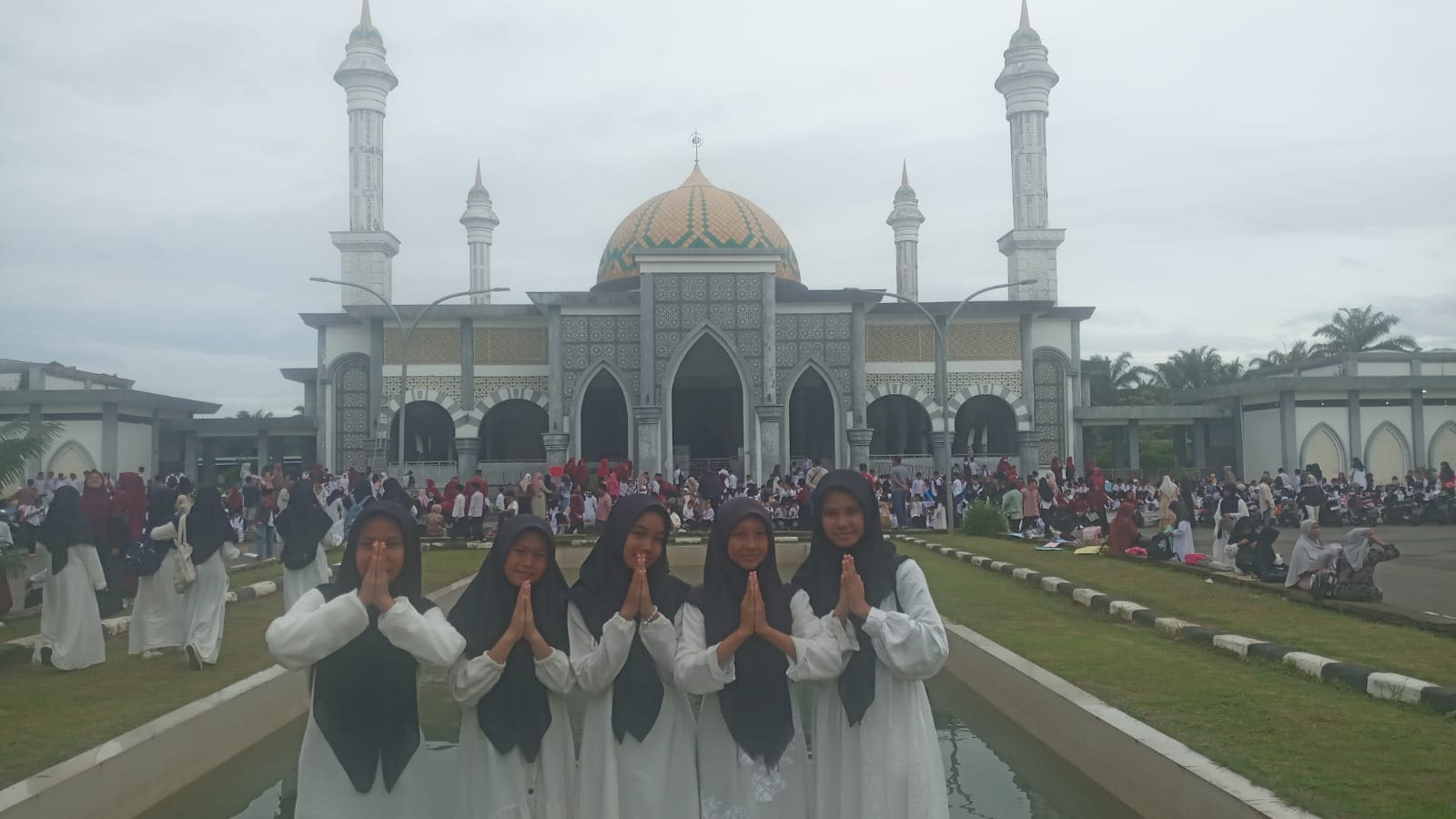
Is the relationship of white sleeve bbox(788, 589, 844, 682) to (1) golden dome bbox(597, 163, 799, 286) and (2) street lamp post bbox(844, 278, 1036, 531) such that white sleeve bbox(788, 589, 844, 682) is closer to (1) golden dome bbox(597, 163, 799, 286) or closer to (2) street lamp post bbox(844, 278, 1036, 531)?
(2) street lamp post bbox(844, 278, 1036, 531)

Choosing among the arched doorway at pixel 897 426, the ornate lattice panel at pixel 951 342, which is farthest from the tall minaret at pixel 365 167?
the arched doorway at pixel 897 426

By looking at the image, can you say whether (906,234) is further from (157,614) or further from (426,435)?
(157,614)

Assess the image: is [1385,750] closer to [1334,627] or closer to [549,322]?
[1334,627]

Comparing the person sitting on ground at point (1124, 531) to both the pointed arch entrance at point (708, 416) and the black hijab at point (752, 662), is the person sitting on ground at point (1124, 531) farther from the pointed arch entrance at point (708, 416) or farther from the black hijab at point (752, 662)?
the pointed arch entrance at point (708, 416)

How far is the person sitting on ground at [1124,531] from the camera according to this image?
553 inches

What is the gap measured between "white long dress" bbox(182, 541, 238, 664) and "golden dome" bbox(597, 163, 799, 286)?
23.8 meters

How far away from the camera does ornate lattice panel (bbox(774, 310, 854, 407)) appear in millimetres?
28234

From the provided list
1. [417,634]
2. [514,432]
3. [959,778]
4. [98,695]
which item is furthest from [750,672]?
[514,432]

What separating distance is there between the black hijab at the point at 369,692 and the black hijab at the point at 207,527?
5.15m

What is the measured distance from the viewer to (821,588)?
3.46 m

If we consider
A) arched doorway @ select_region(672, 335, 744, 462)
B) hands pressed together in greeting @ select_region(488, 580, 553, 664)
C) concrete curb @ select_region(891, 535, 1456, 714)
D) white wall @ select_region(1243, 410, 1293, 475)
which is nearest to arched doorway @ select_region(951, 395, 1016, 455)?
white wall @ select_region(1243, 410, 1293, 475)

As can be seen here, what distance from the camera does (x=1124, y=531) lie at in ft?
46.2

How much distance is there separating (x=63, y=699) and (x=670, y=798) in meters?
4.90

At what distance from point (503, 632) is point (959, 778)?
323 centimetres
